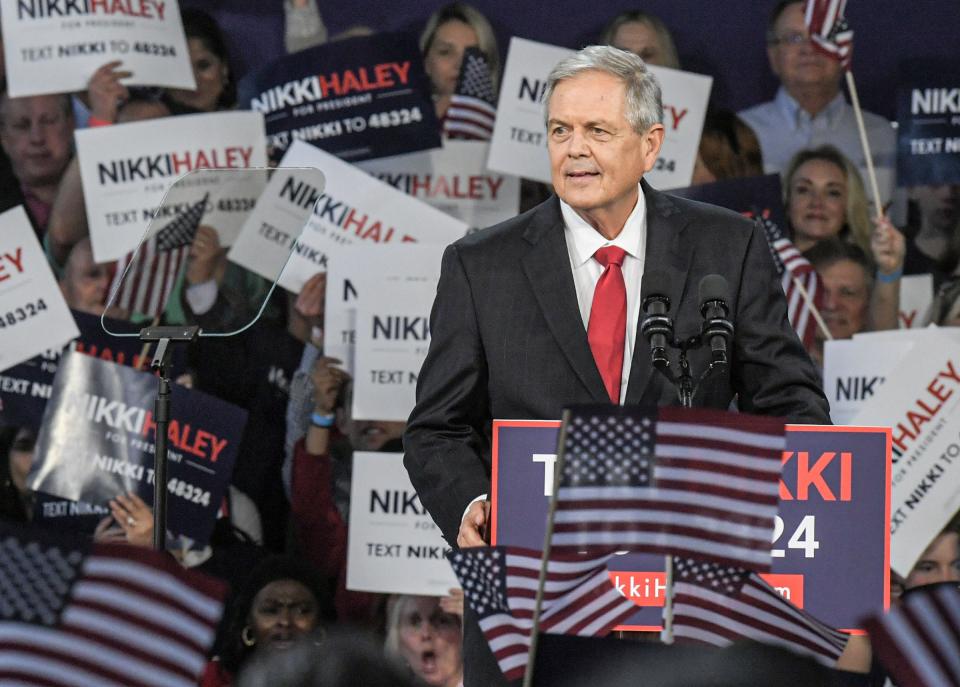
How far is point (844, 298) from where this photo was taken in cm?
536

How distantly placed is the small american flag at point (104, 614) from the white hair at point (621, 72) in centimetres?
138

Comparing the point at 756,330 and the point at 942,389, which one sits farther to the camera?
the point at 942,389

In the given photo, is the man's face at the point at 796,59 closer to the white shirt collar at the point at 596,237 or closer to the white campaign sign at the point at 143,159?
the white campaign sign at the point at 143,159

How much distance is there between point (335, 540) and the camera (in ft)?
17.7

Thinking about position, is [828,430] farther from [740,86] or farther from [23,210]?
[23,210]

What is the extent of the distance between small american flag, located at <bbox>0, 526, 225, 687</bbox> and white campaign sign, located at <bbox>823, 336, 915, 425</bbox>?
3635 mm

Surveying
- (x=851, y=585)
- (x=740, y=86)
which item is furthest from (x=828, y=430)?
(x=740, y=86)

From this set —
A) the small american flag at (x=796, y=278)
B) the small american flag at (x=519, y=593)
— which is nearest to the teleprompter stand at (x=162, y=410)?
the small american flag at (x=519, y=593)

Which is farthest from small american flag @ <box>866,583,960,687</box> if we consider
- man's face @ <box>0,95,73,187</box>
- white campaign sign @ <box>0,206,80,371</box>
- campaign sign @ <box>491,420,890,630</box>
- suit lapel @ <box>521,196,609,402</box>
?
man's face @ <box>0,95,73,187</box>

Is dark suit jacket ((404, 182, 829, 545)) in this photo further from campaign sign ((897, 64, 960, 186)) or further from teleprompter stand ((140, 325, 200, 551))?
campaign sign ((897, 64, 960, 186))

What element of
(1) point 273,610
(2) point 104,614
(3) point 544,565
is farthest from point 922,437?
(2) point 104,614

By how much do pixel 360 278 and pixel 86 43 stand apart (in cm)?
134

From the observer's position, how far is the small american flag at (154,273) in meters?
4.34

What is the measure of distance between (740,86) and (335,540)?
2.17 m
